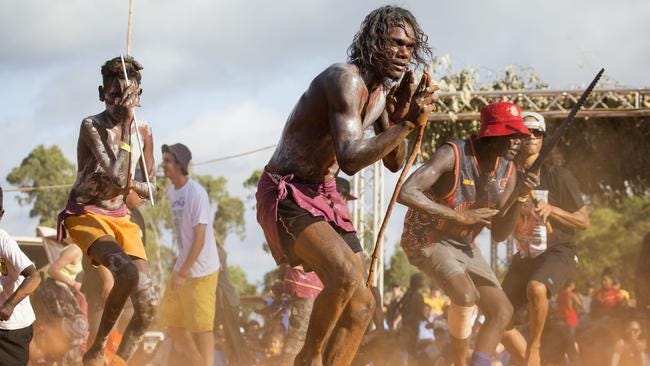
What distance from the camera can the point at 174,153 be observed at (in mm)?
9320

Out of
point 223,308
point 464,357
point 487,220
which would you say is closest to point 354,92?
point 487,220

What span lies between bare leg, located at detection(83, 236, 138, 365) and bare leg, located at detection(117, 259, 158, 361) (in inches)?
5.0

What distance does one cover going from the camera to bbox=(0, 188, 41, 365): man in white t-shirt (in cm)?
632

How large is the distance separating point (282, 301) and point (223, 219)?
43424 mm

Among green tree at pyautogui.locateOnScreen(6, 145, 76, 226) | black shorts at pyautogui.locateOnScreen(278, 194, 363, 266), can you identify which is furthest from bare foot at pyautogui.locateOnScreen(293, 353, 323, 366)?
green tree at pyautogui.locateOnScreen(6, 145, 76, 226)

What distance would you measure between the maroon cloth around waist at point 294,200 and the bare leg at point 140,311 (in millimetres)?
1376

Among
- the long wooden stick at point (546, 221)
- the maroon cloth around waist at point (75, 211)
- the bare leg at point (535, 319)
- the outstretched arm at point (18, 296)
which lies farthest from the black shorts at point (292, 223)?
the long wooden stick at point (546, 221)

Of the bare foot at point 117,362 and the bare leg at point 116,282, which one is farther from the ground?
the bare leg at point 116,282

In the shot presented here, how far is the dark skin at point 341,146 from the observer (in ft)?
16.9

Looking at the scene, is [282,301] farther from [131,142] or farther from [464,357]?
[131,142]

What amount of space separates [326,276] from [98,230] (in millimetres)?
2118

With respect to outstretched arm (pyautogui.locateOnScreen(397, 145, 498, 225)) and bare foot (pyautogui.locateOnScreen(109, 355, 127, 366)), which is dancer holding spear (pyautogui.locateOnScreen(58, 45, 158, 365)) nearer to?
bare foot (pyautogui.locateOnScreen(109, 355, 127, 366))

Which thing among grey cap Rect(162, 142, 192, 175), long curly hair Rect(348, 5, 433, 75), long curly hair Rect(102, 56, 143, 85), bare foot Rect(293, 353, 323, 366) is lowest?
grey cap Rect(162, 142, 192, 175)

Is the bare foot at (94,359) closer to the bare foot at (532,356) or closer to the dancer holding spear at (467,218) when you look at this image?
the dancer holding spear at (467,218)
